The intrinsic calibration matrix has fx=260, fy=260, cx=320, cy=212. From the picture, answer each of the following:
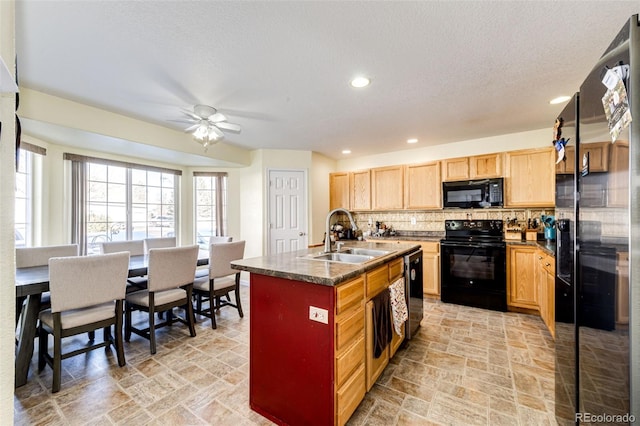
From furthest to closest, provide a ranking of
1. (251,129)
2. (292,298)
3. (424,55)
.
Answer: (251,129)
(424,55)
(292,298)

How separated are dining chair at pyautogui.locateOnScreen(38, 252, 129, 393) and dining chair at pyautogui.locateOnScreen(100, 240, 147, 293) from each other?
704 mm

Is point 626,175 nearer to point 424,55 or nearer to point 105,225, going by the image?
point 424,55

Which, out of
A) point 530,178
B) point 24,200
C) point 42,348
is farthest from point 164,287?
point 530,178

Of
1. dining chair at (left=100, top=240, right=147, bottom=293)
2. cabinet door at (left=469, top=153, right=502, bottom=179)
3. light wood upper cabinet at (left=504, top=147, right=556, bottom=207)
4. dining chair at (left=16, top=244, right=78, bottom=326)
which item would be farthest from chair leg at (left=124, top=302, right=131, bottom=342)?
light wood upper cabinet at (left=504, top=147, right=556, bottom=207)

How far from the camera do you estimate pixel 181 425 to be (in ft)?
5.41

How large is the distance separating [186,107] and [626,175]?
132 inches

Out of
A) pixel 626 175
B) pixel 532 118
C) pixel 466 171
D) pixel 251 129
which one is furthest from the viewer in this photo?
pixel 466 171

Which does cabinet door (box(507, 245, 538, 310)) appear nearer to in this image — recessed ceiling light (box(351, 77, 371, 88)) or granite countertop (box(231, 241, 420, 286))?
granite countertop (box(231, 241, 420, 286))

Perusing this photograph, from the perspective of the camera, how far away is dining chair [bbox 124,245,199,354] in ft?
8.34

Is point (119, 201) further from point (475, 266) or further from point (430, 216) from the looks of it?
point (475, 266)

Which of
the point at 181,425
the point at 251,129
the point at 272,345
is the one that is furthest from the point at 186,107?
the point at 181,425

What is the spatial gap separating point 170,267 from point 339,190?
11.3 ft

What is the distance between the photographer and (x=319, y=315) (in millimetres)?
1489

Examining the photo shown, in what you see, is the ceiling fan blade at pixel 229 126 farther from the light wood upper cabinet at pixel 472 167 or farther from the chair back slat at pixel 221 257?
the light wood upper cabinet at pixel 472 167
